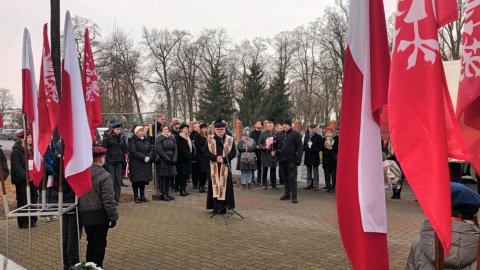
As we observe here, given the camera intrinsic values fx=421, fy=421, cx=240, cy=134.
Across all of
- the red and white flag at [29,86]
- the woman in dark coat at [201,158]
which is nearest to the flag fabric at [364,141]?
the red and white flag at [29,86]

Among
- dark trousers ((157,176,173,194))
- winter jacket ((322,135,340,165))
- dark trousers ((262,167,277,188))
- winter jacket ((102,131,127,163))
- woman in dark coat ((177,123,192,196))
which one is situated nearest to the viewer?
winter jacket ((102,131,127,163))

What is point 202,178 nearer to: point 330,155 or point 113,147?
point 113,147

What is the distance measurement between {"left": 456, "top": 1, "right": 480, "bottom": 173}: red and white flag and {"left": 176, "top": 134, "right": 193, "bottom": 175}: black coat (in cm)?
1005

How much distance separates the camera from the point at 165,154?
35.8ft

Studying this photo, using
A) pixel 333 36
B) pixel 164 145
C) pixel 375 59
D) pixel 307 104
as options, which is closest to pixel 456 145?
pixel 375 59

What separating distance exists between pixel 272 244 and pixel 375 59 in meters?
4.88

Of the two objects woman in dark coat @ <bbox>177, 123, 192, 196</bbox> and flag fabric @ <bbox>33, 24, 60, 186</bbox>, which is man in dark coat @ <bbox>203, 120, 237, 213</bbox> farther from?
flag fabric @ <bbox>33, 24, 60, 186</bbox>

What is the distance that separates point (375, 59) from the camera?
2.59 meters

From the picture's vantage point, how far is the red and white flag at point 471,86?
7.14 feet

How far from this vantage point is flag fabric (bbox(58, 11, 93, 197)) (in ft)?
15.0

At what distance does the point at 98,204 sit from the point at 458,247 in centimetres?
393

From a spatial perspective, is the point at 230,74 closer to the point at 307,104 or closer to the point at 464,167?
the point at 307,104

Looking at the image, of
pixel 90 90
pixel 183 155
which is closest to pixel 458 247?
pixel 90 90

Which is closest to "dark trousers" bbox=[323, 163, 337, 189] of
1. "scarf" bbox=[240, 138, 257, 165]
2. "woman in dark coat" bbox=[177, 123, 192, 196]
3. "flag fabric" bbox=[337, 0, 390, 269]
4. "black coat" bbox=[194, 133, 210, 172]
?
"scarf" bbox=[240, 138, 257, 165]
